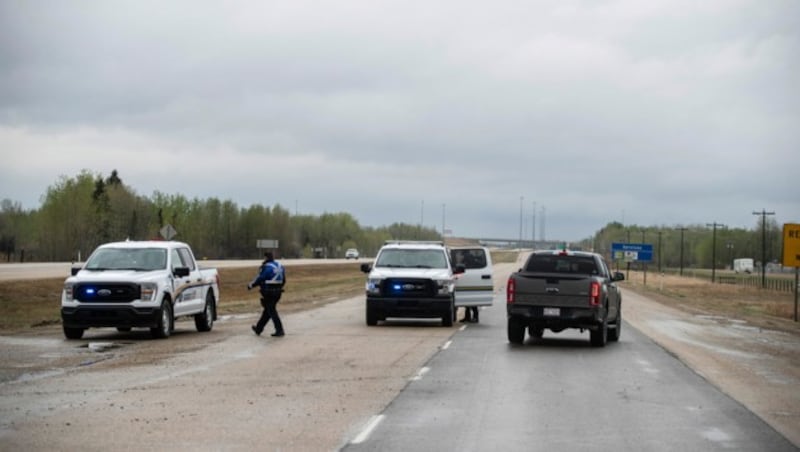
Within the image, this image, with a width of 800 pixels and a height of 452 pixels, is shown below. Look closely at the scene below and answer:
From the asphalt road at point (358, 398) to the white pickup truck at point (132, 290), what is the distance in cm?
61

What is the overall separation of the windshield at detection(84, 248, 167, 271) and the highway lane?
26.1ft

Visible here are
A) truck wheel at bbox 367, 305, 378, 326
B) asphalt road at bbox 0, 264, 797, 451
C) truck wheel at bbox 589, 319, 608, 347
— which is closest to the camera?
asphalt road at bbox 0, 264, 797, 451

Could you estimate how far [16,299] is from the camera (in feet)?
143

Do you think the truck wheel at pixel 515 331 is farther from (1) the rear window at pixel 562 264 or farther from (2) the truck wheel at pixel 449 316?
(2) the truck wheel at pixel 449 316

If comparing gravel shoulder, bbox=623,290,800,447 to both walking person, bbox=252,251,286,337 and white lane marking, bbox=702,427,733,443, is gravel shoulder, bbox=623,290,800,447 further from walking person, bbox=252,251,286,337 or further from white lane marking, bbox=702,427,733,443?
walking person, bbox=252,251,286,337

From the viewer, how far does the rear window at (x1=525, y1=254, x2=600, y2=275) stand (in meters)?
25.1

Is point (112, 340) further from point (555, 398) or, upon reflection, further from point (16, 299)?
point (16, 299)

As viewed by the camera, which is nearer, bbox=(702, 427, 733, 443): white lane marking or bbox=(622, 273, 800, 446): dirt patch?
bbox=(702, 427, 733, 443): white lane marking

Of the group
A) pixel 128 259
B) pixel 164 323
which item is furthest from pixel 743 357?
pixel 128 259

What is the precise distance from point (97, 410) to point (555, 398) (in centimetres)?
563

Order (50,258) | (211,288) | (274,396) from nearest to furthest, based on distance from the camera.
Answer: (274,396), (211,288), (50,258)

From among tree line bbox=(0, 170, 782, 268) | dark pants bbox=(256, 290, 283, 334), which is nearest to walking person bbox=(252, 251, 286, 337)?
dark pants bbox=(256, 290, 283, 334)

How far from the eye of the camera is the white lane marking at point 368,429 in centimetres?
1103

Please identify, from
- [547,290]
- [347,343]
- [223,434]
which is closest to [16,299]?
[347,343]
